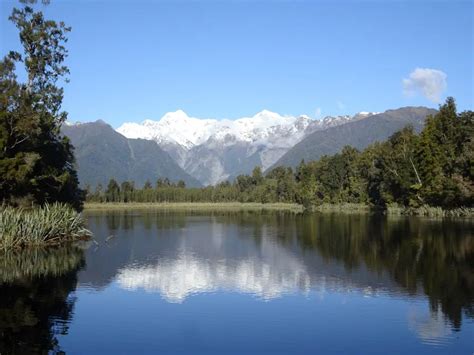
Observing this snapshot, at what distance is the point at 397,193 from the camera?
287ft

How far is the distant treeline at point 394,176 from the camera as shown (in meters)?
67.5

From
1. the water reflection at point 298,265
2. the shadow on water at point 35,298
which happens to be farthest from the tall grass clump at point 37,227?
the water reflection at point 298,265

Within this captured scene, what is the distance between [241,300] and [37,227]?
19.6 metres

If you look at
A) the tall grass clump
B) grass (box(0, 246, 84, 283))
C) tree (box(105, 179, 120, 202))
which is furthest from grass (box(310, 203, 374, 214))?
grass (box(0, 246, 84, 283))

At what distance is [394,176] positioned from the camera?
83.8m

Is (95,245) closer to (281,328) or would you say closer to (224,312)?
(224,312)

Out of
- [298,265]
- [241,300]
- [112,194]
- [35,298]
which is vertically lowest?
[241,300]

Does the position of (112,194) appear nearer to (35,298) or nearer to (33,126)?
(33,126)

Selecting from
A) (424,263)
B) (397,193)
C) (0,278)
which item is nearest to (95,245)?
(0,278)

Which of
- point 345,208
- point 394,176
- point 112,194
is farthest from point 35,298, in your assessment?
point 112,194

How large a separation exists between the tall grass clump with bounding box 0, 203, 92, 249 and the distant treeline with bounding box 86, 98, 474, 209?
1725 inches

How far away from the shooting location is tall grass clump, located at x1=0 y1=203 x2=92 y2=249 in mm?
31672

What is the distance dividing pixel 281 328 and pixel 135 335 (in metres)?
4.26

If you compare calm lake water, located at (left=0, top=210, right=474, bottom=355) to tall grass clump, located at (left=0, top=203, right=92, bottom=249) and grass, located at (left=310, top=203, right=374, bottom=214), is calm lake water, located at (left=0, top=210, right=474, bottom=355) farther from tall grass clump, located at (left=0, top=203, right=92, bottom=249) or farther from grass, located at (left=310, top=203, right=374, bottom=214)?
grass, located at (left=310, top=203, right=374, bottom=214)
